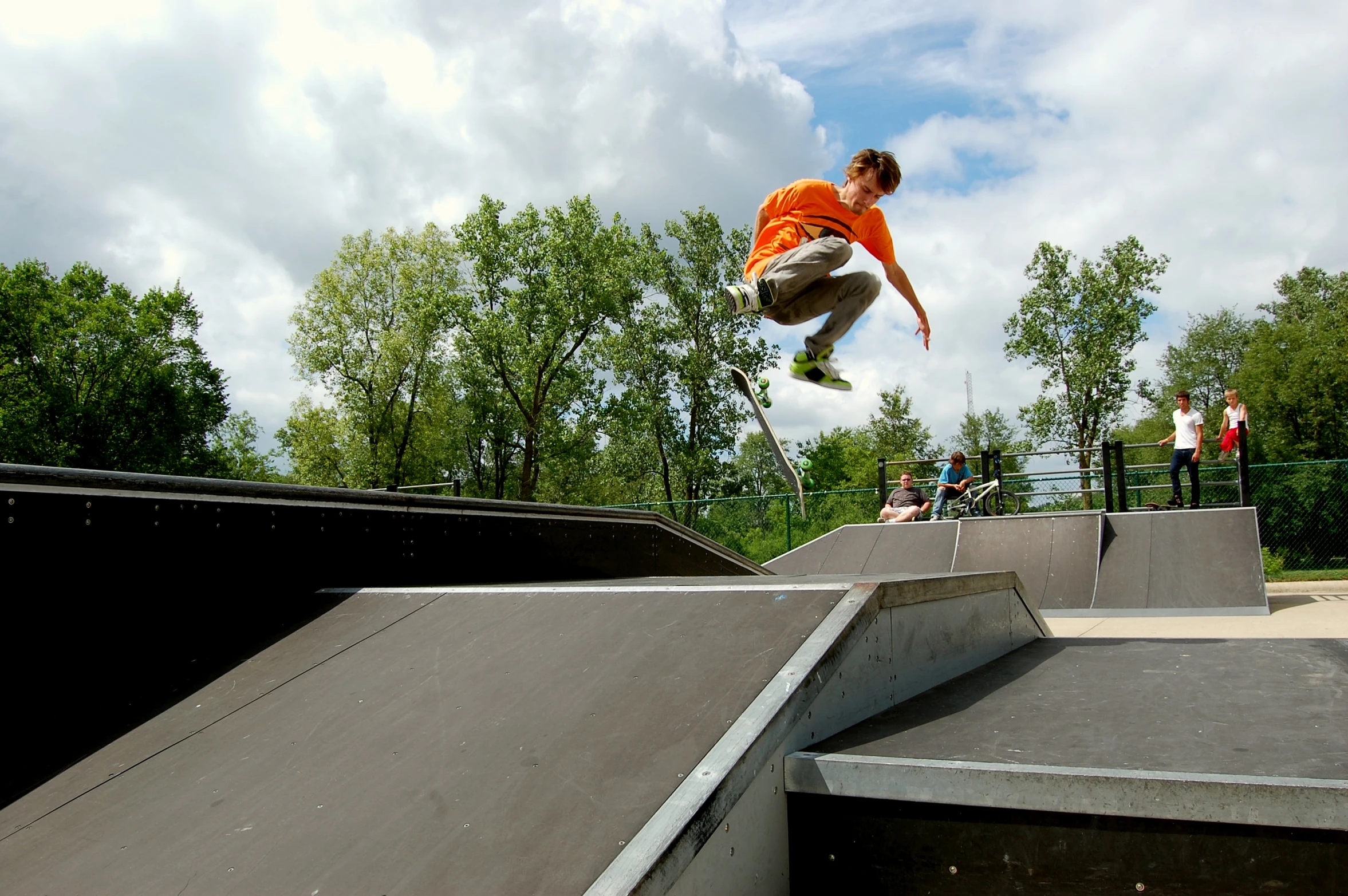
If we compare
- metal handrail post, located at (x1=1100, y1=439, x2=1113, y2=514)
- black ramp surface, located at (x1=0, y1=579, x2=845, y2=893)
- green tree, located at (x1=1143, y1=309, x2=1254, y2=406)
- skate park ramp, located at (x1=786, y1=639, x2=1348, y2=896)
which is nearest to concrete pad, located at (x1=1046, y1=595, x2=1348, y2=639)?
metal handrail post, located at (x1=1100, y1=439, x2=1113, y2=514)

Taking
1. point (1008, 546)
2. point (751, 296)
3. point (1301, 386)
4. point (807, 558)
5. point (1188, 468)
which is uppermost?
point (1301, 386)

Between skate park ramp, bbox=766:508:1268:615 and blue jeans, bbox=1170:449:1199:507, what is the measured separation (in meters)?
1.24

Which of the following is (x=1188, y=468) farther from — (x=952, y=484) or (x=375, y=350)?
(x=375, y=350)

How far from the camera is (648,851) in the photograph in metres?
1.53

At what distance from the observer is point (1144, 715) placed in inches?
88.7

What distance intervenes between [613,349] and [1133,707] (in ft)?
97.5

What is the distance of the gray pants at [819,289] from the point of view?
4.58 metres

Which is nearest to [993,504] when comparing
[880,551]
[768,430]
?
[880,551]

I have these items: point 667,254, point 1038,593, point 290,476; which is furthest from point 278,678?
point 290,476

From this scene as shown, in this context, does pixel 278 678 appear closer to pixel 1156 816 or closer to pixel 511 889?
pixel 511 889

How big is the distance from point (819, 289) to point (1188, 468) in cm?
900

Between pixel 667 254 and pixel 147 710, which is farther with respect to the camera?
pixel 667 254

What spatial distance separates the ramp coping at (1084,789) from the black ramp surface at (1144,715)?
0.06 metres

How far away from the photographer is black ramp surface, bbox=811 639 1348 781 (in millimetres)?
1854
